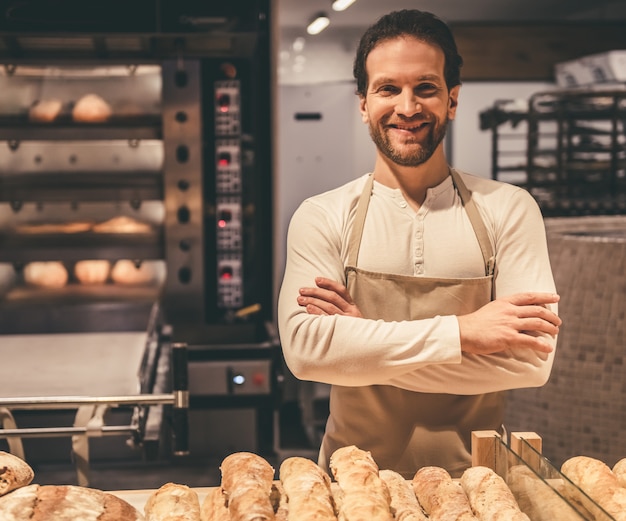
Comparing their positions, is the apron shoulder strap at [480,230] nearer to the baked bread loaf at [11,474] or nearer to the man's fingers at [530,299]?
the man's fingers at [530,299]

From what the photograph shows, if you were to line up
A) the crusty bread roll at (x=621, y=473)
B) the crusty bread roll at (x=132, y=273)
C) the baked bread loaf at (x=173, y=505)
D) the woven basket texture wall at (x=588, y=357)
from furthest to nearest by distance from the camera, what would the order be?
the crusty bread roll at (x=132, y=273) → the woven basket texture wall at (x=588, y=357) → the crusty bread roll at (x=621, y=473) → the baked bread loaf at (x=173, y=505)

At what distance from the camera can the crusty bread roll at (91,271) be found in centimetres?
299

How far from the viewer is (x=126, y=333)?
2.91 metres

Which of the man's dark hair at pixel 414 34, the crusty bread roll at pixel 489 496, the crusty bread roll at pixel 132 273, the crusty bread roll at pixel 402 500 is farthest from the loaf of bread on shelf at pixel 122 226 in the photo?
the crusty bread roll at pixel 489 496

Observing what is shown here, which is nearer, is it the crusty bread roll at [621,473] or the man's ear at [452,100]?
the crusty bread roll at [621,473]

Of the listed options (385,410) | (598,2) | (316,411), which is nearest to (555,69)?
(598,2)

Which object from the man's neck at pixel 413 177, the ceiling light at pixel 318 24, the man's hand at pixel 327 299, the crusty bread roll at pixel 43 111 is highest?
the ceiling light at pixel 318 24

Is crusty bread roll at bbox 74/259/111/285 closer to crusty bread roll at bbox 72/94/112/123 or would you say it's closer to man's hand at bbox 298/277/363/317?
crusty bread roll at bbox 72/94/112/123

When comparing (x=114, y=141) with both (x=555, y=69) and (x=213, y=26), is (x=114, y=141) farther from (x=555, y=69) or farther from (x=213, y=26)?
(x=555, y=69)

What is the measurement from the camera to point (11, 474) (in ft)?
3.79

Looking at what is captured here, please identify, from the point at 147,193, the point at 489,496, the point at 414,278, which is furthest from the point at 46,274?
the point at 489,496

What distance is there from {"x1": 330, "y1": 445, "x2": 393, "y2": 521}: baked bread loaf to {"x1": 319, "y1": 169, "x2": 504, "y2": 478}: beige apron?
0.36 metres

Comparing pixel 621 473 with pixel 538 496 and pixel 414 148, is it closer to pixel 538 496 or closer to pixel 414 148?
pixel 538 496

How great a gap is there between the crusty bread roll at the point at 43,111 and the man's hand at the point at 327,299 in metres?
1.82
